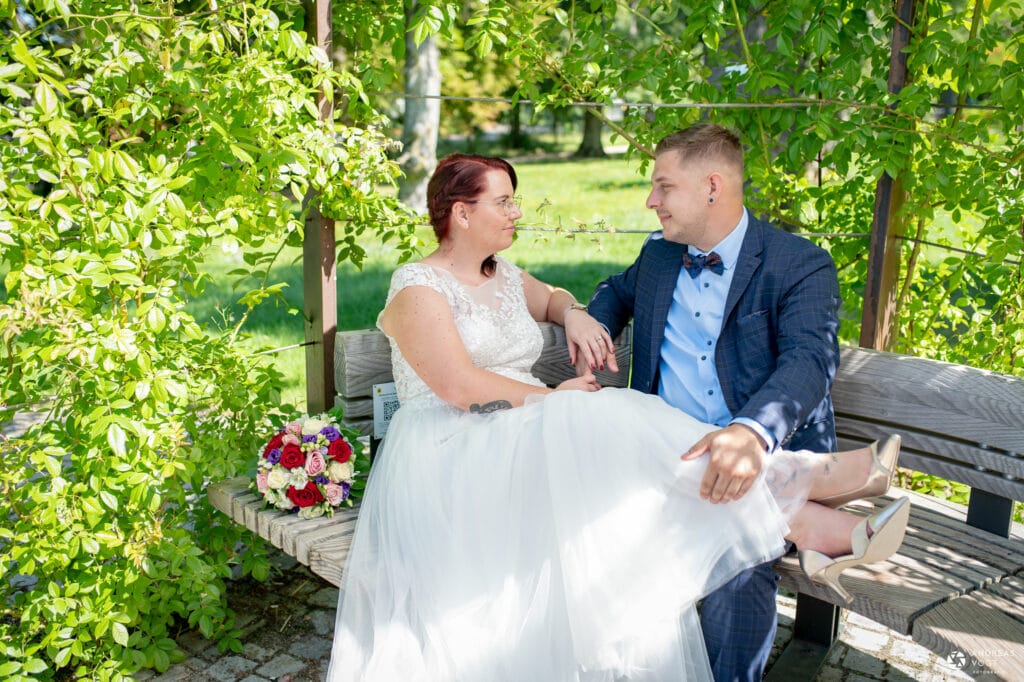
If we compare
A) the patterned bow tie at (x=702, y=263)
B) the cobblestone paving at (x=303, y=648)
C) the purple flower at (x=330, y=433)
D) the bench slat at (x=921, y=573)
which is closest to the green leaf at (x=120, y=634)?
the cobblestone paving at (x=303, y=648)

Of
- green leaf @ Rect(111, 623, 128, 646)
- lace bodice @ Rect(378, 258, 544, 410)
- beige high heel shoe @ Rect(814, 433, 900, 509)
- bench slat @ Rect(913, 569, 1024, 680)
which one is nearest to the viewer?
bench slat @ Rect(913, 569, 1024, 680)

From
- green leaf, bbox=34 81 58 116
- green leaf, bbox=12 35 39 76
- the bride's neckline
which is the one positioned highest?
green leaf, bbox=12 35 39 76

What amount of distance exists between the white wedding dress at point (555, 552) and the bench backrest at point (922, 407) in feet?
2.21

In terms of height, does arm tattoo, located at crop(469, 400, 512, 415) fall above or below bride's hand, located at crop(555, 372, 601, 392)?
below

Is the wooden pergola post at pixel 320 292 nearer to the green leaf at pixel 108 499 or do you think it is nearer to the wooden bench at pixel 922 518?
the wooden bench at pixel 922 518

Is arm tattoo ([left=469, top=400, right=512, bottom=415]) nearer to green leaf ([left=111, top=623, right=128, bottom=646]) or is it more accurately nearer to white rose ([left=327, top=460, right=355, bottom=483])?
white rose ([left=327, top=460, right=355, bottom=483])

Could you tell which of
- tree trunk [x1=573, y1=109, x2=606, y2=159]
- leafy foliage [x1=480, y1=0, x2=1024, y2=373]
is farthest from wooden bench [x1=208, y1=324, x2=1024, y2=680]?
tree trunk [x1=573, y1=109, x2=606, y2=159]

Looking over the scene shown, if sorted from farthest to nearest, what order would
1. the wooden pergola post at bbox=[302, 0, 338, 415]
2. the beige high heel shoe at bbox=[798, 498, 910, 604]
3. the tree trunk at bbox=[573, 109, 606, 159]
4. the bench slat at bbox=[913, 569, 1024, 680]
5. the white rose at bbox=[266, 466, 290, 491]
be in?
1. the tree trunk at bbox=[573, 109, 606, 159]
2. the wooden pergola post at bbox=[302, 0, 338, 415]
3. the white rose at bbox=[266, 466, 290, 491]
4. the beige high heel shoe at bbox=[798, 498, 910, 604]
5. the bench slat at bbox=[913, 569, 1024, 680]

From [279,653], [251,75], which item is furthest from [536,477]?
[251,75]

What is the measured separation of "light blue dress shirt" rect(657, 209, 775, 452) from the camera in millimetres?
3168

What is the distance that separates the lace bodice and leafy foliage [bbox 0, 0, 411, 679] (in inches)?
18.8

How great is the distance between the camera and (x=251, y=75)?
3.15m

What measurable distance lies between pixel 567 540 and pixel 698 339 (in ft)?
3.39

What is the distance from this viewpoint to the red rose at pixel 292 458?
302cm
